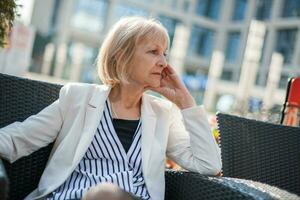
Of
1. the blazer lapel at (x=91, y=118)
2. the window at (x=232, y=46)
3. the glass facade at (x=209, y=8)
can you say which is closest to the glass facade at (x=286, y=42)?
the window at (x=232, y=46)

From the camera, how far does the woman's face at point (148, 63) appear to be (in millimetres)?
2176

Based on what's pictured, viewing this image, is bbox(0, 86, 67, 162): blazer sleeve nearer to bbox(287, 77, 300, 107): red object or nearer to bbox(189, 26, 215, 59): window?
bbox(287, 77, 300, 107): red object

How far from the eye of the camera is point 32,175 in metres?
2.18

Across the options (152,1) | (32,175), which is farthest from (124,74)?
(152,1)

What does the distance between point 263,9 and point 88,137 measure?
42.1 meters

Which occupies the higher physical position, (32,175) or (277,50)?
(277,50)

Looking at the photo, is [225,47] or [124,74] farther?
[225,47]

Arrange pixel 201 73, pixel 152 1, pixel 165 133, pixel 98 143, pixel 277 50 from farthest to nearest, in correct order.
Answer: pixel 201 73, pixel 152 1, pixel 277 50, pixel 165 133, pixel 98 143

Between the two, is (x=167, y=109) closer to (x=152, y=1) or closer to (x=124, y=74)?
(x=124, y=74)

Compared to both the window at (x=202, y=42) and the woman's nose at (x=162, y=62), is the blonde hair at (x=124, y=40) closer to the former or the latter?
the woman's nose at (x=162, y=62)

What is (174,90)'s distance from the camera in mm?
2318

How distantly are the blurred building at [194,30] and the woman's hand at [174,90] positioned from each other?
32.3m

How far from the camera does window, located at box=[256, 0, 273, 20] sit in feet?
136

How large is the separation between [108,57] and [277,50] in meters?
39.6
